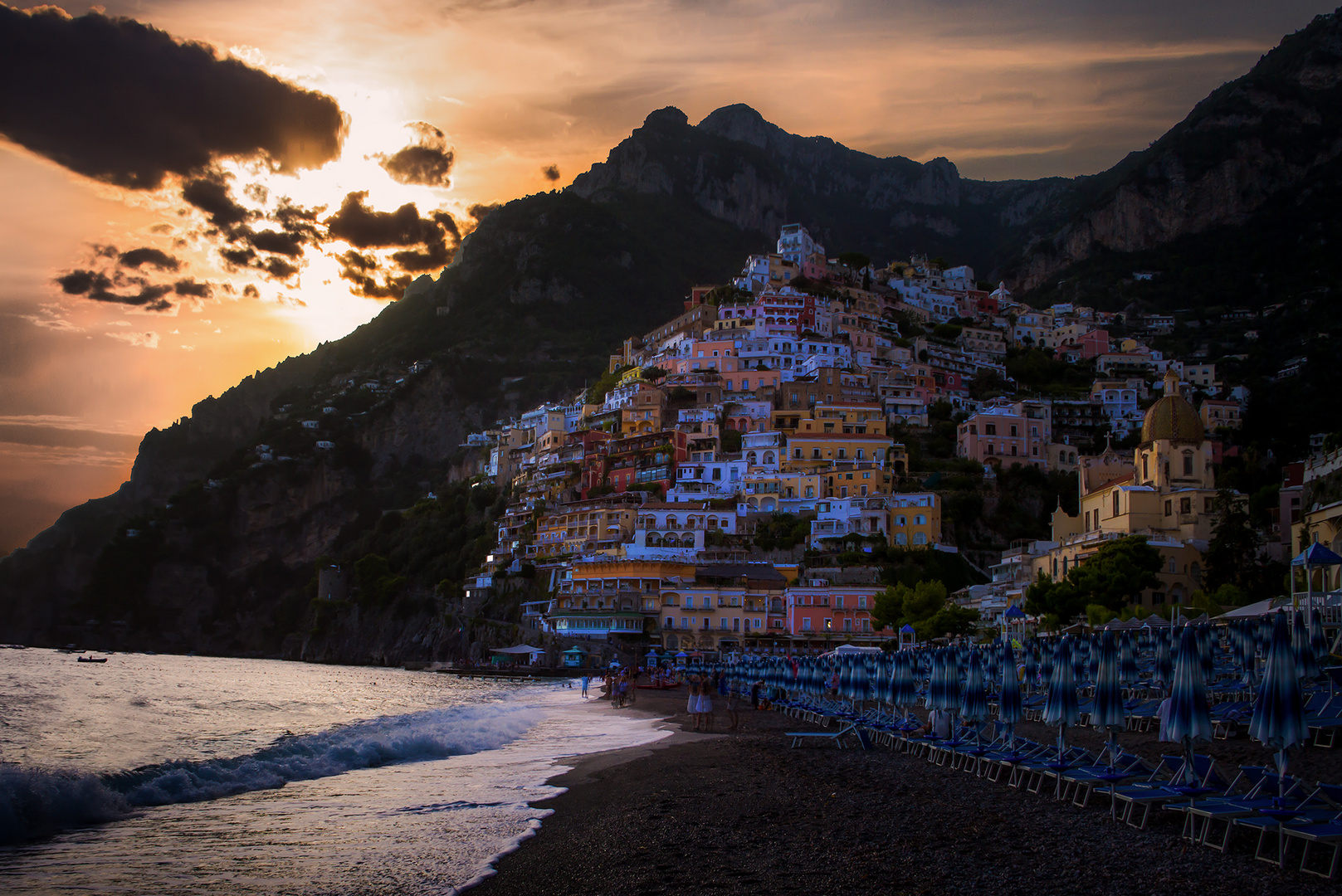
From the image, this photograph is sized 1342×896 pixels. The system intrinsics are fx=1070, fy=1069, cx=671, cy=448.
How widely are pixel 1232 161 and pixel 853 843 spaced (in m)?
161

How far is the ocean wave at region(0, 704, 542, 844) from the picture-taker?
599 inches

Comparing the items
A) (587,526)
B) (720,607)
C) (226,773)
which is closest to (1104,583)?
(720,607)

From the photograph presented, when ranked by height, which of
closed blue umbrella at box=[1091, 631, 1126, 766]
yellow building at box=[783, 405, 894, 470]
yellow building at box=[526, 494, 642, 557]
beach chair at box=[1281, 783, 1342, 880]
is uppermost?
yellow building at box=[783, 405, 894, 470]

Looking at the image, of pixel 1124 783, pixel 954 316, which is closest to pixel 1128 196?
pixel 954 316

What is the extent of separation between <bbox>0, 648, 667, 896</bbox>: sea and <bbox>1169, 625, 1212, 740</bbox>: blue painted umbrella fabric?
7.85 meters

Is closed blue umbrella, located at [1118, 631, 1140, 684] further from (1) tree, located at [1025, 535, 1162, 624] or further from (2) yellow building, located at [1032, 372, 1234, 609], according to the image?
(2) yellow building, located at [1032, 372, 1234, 609]

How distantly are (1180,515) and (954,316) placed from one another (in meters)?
79.2

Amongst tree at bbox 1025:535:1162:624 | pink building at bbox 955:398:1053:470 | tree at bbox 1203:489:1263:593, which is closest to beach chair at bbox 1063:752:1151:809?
tree at bbox 1025:535:1162:624

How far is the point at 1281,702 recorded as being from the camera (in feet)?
34.9

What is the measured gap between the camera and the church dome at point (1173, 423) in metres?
51.4

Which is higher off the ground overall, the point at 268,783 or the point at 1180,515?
the point at 1180,515

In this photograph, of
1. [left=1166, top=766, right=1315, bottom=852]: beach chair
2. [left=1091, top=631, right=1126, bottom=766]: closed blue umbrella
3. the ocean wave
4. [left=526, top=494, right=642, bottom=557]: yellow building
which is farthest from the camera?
[left=526, top=494, right=642, bottom=557]: yellow building

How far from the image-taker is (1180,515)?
156 ft

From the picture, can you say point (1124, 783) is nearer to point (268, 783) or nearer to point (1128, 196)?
point (268, 783)
